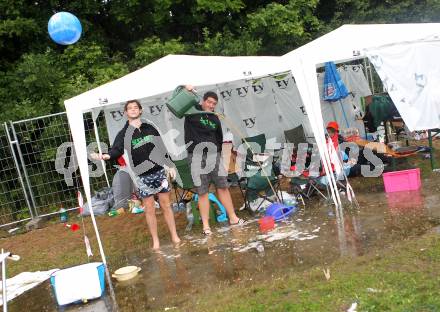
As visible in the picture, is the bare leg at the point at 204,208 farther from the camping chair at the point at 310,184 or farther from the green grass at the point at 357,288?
the green grass at the point at 357,288

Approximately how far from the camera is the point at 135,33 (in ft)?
45.1

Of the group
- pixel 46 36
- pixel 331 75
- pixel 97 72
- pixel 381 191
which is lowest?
pixel 381 191

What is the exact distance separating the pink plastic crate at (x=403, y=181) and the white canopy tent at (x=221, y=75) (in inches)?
31.8

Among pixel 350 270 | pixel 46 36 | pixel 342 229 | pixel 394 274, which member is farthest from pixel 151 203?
pixel 46 36

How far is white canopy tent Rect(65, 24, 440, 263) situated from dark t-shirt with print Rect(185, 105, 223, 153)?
437mm

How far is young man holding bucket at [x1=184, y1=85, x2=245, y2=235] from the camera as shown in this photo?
5793mm

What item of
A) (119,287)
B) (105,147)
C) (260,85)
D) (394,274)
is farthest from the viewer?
(260,85)

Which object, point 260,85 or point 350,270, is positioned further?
point 260,85

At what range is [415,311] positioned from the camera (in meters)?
3.00

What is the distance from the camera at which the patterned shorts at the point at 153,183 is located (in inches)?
216

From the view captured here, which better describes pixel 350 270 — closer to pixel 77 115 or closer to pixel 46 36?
pixel 77 115

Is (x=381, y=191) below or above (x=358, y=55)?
below

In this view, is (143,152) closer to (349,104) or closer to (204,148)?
(204,148)

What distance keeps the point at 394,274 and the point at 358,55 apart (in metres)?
3.53
